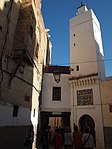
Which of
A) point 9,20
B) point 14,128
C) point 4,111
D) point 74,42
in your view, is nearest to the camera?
point 4,111

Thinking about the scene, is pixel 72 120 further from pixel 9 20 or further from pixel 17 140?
pixel 9 20

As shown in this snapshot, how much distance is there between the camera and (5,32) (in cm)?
926

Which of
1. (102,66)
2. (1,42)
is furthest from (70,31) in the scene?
(1,42)

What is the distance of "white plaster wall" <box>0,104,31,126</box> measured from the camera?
27.1 feet

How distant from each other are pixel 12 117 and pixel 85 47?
10.6 metres

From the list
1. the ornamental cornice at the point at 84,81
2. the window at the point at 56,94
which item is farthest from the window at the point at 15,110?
the ornamental cornice at the point at 84,81

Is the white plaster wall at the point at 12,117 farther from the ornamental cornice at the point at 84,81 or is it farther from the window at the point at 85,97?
the ornamental cornice at the point at 84,81

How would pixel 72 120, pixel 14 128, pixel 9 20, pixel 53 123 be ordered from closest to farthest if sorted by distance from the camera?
pixel 14 128 < pixel 9 20 < pixel 72 120 < pixel 53 123

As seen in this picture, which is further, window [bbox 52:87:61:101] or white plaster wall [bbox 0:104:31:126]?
window [bbox 52:87:61:101]

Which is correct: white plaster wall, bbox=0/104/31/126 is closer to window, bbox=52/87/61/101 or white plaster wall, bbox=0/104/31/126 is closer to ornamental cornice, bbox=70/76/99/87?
window, bbox=52/87/61/101

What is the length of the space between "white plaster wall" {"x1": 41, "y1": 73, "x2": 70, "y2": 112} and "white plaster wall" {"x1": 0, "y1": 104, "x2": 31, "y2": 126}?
4.17m

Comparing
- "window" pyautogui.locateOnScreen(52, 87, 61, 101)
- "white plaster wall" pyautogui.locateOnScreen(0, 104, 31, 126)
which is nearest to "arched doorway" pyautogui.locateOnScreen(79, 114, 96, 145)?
"window" pyautogui.locateOnScreen(52, 87, 61, 101)

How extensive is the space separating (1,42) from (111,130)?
407 inches

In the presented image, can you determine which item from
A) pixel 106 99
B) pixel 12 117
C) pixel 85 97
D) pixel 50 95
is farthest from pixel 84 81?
pixel 12 117
